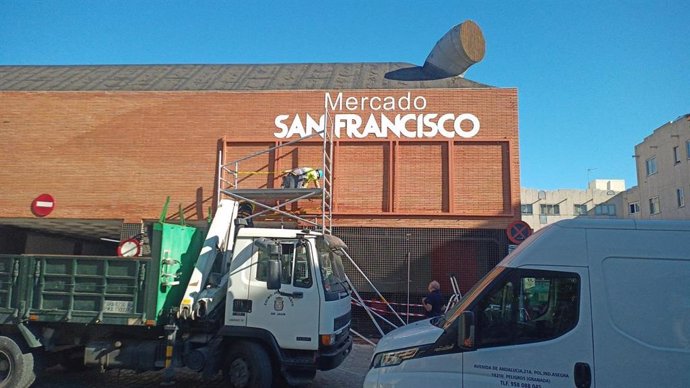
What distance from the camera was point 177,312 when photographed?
7.67 meters

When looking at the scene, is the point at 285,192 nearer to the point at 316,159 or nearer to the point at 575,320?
the point at 316,159

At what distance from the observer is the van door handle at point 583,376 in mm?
3943

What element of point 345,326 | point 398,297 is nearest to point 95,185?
point 398,297

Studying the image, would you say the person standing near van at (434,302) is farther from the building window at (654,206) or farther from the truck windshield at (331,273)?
the building window at (654,206)

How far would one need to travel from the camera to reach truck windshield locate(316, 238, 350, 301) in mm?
7664

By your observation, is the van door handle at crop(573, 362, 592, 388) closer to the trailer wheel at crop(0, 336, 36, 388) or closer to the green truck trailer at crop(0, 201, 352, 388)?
the green truck trailer at crop(0, 201, 352, 388)

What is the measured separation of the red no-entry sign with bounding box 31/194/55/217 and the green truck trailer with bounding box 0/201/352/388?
841cm

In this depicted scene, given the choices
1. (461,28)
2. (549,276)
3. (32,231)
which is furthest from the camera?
(32,231)

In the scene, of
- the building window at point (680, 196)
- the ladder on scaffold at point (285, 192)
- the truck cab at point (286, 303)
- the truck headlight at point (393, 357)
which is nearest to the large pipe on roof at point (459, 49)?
the ladder on scaffold at point (285, 192)

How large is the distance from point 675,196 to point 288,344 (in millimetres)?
33208

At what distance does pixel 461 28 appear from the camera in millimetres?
16688

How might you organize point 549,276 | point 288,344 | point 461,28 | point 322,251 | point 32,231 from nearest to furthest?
1. point 549,276
2. point 288,344
3. point 322,251
4. point 461,28
5. point 32,231

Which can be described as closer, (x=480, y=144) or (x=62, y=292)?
(x=62, y=292)

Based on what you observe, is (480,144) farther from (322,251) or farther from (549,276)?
(549,276)
